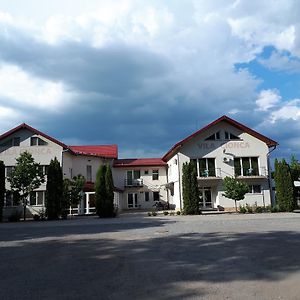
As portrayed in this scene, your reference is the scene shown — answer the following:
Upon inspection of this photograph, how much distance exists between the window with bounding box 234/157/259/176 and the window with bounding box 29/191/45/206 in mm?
17151

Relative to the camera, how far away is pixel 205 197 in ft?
116

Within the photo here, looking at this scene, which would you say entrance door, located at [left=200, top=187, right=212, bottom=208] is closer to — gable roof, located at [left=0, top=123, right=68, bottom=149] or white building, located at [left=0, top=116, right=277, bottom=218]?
white building, located at [left=0, top=116, right=277, bottom=218]

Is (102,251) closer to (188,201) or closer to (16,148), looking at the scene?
(188,201)

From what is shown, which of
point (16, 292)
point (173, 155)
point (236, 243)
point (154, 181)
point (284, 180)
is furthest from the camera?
point (154, 181)

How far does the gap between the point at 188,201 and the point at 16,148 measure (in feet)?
52.0

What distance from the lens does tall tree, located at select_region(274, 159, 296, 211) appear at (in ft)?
100

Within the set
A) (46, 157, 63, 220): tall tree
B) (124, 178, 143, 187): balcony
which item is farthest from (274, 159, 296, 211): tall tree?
(46, 157, 63, 220): tall tree

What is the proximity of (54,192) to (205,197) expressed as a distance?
13846 millimetres

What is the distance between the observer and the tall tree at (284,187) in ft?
100

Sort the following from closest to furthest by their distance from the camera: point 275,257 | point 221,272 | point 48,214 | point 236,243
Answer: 1. point 221,272
2. point 275,257
3. point 236,243
4. point 48,214

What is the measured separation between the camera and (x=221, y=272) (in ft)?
24.4

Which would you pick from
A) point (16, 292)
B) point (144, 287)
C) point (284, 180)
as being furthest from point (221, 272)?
point (284, 180)

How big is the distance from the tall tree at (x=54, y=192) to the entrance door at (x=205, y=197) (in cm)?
1306

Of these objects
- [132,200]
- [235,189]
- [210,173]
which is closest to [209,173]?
[210,173]
